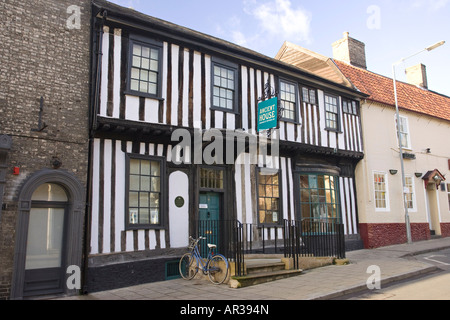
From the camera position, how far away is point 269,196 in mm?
12117

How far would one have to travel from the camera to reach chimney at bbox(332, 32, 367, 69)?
1823cm

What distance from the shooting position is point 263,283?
8797mm

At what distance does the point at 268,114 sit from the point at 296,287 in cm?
516

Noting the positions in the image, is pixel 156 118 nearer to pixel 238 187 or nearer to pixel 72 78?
pixel 72 78

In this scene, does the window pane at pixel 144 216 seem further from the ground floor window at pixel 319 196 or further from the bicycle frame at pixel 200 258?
the ground floor window at pixel 319 196

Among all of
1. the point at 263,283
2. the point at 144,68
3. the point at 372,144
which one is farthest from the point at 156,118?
the point at 372,144

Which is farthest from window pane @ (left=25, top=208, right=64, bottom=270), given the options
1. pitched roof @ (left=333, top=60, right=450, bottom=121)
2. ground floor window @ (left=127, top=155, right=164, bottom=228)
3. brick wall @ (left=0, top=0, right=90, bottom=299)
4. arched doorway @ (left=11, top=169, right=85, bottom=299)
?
pitched roof @ (left=333, top=60, right=450, bottom=121)

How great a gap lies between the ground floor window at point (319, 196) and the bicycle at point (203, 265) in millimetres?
4819

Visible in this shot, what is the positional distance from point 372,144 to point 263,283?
29.8 ft

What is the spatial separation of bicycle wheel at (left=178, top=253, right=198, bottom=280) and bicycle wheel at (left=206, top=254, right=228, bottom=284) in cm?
57

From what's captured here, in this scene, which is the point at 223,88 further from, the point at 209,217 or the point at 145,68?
the point at 209,217

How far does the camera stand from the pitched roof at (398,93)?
16.2 m

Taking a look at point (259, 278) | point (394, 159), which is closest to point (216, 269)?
point (259, 278)

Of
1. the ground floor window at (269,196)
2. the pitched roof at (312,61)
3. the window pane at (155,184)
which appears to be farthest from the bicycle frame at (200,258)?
the pitched roof at (312,61)
